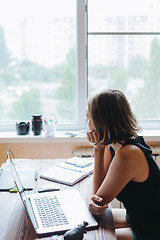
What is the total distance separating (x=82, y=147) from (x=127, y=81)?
2.31ft

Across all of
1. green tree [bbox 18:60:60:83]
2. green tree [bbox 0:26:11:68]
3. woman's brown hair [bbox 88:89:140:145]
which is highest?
green tree [bbox 0:26:11:68]

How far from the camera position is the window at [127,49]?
2.72 m

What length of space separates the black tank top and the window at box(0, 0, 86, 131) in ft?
4.79

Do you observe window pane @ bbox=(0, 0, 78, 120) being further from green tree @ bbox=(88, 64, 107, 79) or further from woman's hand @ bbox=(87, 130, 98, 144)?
woman's hand @ bbox=(87, 130, 98, 144)

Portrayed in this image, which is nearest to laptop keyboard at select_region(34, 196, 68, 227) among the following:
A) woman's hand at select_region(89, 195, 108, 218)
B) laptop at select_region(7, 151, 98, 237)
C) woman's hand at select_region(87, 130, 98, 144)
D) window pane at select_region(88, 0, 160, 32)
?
laptop at select_region(7, 151, 98, 237)

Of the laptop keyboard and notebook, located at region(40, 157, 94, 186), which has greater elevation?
the laptop keyboard

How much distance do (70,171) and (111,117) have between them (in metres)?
0.55

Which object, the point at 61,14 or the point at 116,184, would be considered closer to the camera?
the point at 116,184

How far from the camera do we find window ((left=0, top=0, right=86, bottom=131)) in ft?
8.87

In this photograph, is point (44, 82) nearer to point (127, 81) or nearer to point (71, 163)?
point (127, 81)

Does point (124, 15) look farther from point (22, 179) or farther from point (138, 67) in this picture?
point (22, 179)

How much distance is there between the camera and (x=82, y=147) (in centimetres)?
270

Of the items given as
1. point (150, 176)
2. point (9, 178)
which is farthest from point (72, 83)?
point (150, 176)

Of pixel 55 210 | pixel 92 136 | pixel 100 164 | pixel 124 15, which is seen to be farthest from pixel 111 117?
pixel 124 15
